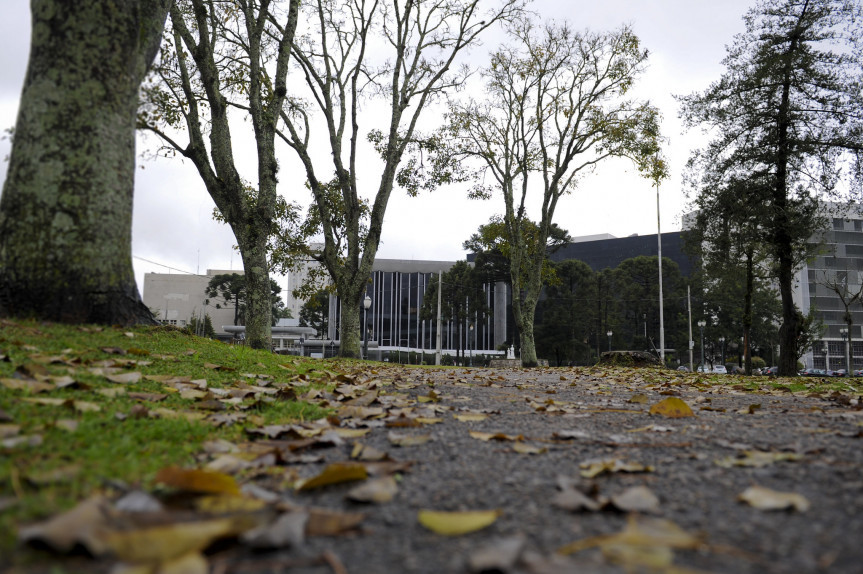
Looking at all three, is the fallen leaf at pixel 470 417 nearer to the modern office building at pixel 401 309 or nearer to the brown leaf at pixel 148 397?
the brown leaf at pixel 148 397

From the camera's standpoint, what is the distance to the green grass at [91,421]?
1447mm

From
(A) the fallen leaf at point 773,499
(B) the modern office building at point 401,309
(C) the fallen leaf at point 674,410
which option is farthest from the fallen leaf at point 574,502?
(B) the modern office building at point 401,309

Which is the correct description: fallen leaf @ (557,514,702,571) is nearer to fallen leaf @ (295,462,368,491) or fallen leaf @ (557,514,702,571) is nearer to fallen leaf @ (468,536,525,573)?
fallen leaf @ (468,536,525,573)

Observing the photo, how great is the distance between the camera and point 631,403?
4.54 meters

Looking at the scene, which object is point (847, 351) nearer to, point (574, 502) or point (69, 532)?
point (574, 502)

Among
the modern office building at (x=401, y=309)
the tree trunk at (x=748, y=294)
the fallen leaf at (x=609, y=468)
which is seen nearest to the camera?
the fallen leaf at (x=609, y=468)

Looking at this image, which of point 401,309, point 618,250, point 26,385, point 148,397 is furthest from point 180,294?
point 26,385

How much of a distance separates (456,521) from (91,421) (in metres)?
1.65

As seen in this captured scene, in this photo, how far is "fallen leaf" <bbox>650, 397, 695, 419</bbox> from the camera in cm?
359

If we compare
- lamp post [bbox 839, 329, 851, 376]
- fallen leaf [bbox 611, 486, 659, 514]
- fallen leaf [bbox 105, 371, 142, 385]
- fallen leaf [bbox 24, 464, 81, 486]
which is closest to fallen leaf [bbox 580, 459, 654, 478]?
fallen leaf [bbox 611, 486, 659, 514]

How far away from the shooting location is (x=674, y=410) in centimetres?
362

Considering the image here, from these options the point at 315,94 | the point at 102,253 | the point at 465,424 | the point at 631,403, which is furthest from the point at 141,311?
the point at 315,94

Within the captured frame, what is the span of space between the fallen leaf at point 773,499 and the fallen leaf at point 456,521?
0.74 metres

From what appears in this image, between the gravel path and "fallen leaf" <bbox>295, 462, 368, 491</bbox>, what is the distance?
0.03 metres
